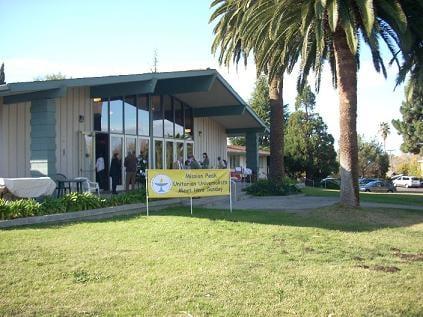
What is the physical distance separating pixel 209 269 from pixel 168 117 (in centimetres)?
1596

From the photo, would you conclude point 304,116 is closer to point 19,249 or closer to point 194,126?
point 194,126

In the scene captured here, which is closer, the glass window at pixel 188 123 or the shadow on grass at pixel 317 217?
the shadow on grass at pixel 317 217

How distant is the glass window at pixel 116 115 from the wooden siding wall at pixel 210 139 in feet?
22.0

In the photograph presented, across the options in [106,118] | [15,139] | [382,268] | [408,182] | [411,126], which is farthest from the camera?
[408,182]

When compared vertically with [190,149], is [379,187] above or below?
below

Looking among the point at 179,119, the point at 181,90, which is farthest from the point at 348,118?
the point at 179,119

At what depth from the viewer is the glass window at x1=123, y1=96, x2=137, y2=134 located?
19.3 meters

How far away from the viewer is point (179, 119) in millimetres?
23656

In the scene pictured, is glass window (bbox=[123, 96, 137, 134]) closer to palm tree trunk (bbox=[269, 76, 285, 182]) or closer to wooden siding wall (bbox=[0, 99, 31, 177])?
wooden siding wall (bbox=[0, 99, 31, 177])

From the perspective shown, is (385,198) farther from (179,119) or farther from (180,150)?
(179,119)

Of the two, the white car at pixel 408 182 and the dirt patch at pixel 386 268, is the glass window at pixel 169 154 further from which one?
the white car at pixel 408 182

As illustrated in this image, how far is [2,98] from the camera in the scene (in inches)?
595

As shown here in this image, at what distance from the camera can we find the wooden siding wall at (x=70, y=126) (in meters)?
16.4

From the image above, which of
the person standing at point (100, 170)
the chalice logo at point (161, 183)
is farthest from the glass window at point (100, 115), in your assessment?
the chalice logo at point (161, 183)
